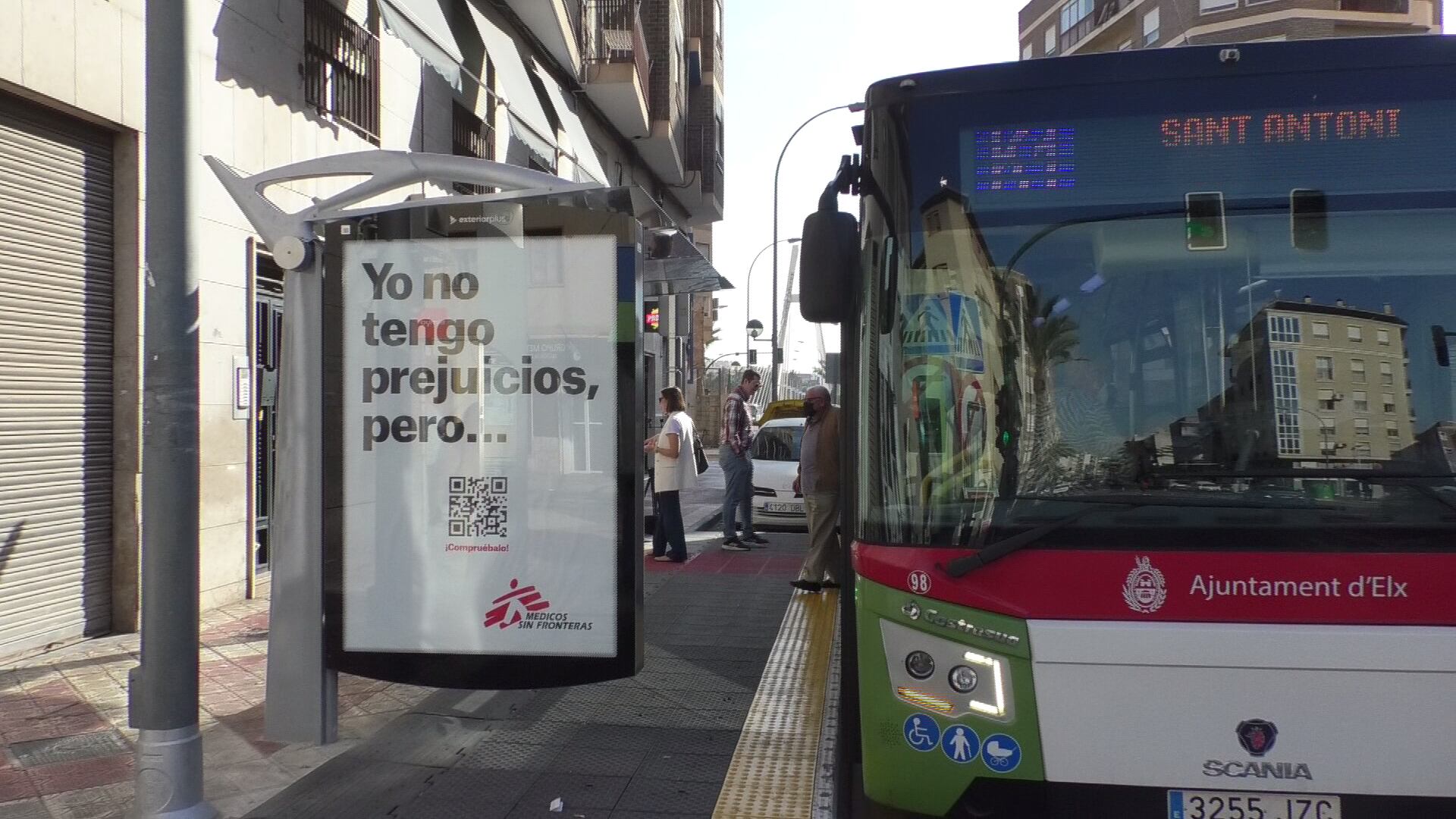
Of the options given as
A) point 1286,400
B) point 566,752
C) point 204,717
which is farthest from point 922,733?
point 204,717

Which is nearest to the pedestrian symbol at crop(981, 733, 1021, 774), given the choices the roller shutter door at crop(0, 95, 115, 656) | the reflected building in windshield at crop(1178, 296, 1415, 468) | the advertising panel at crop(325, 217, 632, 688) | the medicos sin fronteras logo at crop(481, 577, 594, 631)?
the reflected building in windshield at crop(1178, 296, 1415, 468)

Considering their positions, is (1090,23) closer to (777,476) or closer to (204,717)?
(777,476)

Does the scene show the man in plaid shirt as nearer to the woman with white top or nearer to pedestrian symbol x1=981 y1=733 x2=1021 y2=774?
the woman with white top

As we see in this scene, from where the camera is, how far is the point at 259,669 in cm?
687

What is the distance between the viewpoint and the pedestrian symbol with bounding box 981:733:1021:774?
3330 mm

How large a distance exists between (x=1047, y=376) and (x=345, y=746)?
3.77m

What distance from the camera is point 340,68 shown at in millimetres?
10977

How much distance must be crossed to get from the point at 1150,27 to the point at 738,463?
127 ft

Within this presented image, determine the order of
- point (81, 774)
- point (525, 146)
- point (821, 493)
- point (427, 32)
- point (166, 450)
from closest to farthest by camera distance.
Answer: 1. point (166, 450)
2. point (81, 774)
3. point (821, 493)
4. point (427, 32)
5. point (525, 146)

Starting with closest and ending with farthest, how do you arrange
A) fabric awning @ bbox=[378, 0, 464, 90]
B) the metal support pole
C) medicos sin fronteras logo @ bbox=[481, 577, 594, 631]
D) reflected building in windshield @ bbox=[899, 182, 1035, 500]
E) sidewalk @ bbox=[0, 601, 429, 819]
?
reflected building in windshield @ bbox=[899, 182, 1035, 500]
the metal support pole
sidewalk @ bbox=[0, 601, 429, 819]
medicos sin fronteras logo @ bbox=[481, 577, 594, 631]
fabric awning @ bbox=[378, 0, 464, 90]

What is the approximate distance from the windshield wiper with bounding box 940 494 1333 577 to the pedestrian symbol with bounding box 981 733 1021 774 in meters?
0.49

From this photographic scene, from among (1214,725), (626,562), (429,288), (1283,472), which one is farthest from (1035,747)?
(429,288)

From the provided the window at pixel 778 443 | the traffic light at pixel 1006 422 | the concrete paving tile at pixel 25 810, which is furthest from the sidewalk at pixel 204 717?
→ the window at pixel 778 443

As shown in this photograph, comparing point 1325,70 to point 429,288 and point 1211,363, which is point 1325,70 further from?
point 429,288
